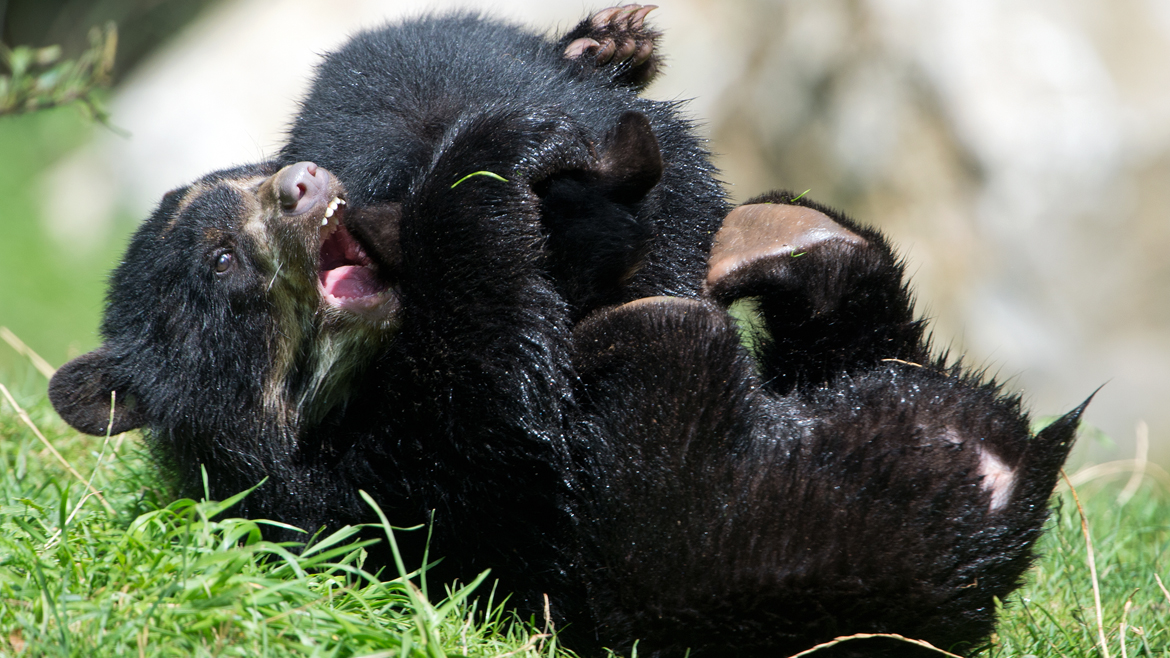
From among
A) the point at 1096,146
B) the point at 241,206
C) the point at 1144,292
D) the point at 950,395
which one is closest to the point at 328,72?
the point at 241,206

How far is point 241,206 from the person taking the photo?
3572 mm

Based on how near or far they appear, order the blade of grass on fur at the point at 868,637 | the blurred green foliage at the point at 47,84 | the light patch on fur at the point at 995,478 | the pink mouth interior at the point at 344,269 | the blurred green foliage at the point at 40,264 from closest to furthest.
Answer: the blade of grass on fur at the point at 868,637 → the light patch on fur at the point at 995,478 → the pink mouth interior at the point at 344,269 → the blurred green foliage at the point at 47,84 → the blurred green foliage at the point at 40,264

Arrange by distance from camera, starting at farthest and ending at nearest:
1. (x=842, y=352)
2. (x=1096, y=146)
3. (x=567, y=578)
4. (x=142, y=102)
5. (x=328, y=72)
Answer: (x=142, y=102)
(x=1096, y=146)
(x=328, y=72)
(x=842, y=352)
(x=567, y=578)

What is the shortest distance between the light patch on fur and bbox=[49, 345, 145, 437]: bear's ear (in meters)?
2.83

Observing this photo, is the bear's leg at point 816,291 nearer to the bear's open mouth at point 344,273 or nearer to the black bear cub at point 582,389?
the black bear cub at point 582,389

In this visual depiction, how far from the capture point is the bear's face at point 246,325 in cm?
335

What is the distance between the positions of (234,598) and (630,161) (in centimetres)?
170

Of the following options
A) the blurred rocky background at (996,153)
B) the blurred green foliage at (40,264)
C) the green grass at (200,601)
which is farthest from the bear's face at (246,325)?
the blurred green foliage at (40,264)

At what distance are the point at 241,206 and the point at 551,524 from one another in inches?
64.1

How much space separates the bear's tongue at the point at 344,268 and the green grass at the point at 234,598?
2.86 ft

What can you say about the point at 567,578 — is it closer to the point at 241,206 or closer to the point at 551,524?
the point at 551,524

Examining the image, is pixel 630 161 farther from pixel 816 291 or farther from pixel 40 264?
pixel 40 264

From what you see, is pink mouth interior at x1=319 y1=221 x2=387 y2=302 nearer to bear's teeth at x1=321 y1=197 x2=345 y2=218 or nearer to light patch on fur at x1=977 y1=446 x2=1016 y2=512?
bear's teeth at x1=321 y1=197 x2=345 y2=218

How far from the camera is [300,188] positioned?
3.31m
